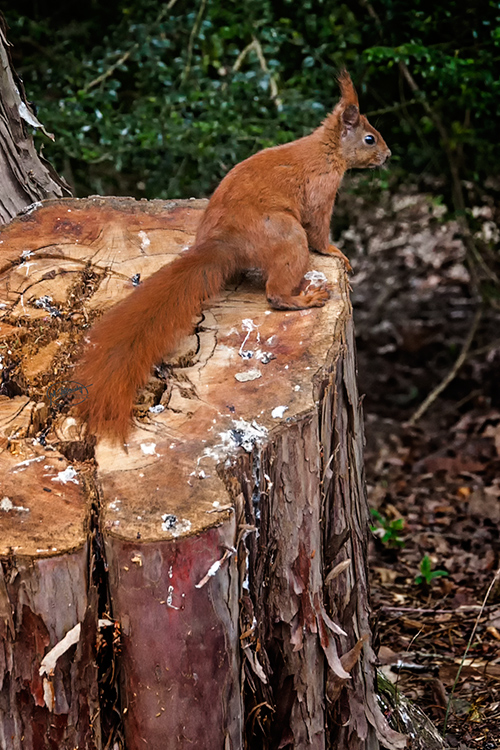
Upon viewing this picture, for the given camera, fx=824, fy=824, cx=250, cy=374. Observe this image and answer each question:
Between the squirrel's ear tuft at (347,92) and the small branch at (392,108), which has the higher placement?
the squirrel's ear tuft at (347,92)

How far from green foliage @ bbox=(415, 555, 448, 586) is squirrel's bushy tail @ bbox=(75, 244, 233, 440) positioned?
1356mm

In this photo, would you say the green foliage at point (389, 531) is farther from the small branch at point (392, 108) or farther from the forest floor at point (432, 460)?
the small branch at point (392, 108)

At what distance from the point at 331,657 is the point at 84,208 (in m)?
1.46

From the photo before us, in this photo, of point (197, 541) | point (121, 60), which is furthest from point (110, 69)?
point (197, 541)

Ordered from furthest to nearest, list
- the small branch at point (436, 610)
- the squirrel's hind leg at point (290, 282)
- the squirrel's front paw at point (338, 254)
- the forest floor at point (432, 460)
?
the small branch at point (436, 610) → the forest floor at point (432, 460) → the squirrel's front paw at point (338, 254) → the squirrel's hind leg at point (290, 282)

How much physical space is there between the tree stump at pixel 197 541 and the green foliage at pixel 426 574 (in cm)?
96

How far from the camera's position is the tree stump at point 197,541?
134 cm

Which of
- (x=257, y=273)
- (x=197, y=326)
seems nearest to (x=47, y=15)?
(x=257, y=273)

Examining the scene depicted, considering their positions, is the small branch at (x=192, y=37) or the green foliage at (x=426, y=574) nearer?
the green foliage at (x=426, y=574)

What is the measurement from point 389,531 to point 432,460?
0.77m

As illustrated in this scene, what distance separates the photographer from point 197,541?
1322 millimetres

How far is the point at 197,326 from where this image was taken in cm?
191

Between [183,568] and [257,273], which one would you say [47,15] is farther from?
[183,568]

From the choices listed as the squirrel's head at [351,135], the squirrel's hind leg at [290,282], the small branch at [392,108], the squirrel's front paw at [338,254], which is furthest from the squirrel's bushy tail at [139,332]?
the small branch at [392,108]
